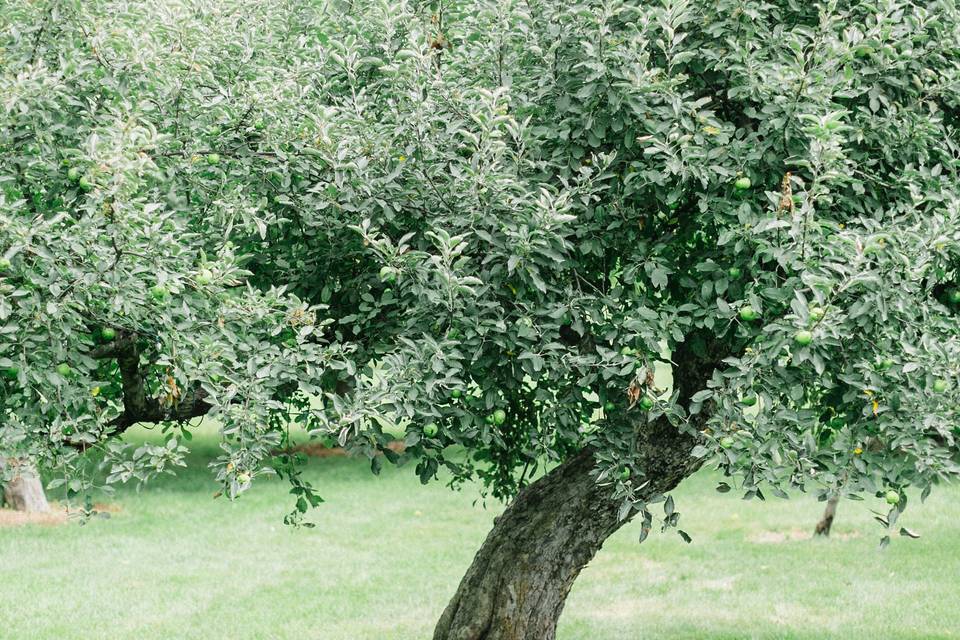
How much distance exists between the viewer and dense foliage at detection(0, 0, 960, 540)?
4285 mm

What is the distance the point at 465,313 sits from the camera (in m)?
4.79

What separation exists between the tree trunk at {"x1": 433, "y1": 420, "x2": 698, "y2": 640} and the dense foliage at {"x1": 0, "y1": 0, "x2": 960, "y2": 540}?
1252 mm

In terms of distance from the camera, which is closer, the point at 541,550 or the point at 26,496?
the point at 541,550

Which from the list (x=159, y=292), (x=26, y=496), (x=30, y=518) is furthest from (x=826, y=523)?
(x=26, y=496)

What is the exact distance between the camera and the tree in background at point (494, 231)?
4293 mm

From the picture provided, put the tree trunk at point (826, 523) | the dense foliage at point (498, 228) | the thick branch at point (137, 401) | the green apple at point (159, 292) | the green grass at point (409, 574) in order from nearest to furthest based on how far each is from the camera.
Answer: the green apple at point (159, 292), the dense foliage at point (498, 228), the thick branch at point (137, 401), the green grass at point (409, 574), the tree trunk at point (826, 523)

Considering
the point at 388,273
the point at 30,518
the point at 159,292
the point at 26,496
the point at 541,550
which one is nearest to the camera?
the point at 159,292

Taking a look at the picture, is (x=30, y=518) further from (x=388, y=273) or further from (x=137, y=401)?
(x=388, y=273)

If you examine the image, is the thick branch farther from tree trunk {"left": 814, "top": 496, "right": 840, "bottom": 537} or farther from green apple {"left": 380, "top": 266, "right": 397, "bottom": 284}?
tree trunk {"left": 814, "top": 496, "right": 840, "bottom": 537}

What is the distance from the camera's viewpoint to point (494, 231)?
4.85 meters

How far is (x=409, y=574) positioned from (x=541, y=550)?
6.22m

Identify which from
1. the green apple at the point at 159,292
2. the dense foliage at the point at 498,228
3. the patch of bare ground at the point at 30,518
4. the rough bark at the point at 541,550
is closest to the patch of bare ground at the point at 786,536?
the rough bark at the point at 541,550

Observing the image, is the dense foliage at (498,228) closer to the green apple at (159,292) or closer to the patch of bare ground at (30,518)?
the green apple at (159,292)

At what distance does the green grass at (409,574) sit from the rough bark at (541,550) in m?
2.97
